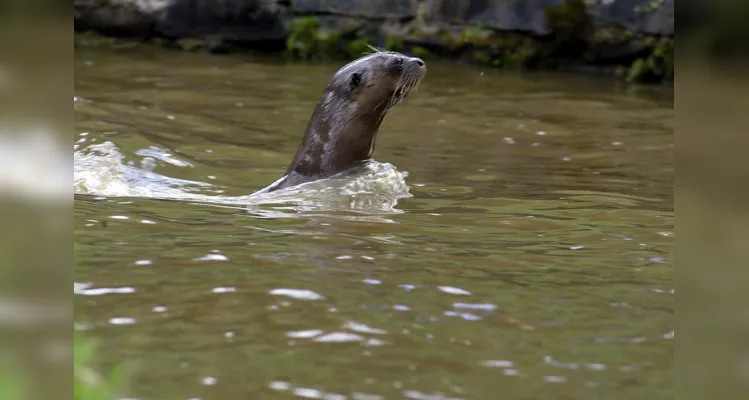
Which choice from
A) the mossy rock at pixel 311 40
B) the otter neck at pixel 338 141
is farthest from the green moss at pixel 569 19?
the otter neck at pixel 338 141

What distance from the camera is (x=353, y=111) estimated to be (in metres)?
5.31

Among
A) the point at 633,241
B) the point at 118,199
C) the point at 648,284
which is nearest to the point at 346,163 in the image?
the point at 118,199

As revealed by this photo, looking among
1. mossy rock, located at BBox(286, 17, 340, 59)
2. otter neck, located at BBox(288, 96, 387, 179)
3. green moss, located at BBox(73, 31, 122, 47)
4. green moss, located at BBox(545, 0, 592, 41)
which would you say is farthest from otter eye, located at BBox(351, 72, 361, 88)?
green moss, located at BBox(73, 31, 122, 47)

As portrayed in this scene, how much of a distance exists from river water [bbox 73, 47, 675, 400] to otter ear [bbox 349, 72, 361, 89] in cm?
47

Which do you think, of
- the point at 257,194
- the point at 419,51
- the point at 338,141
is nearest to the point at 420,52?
the point at 419,51

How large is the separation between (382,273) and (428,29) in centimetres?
857

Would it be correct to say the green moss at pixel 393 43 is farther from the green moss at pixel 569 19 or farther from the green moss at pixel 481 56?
the green moss at pixel 569 19

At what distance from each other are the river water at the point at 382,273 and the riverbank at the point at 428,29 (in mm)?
3720

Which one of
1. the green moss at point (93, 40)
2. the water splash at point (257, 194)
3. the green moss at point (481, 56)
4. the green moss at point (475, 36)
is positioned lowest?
the water splash at point (257, 194)

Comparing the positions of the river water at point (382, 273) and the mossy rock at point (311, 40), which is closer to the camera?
the river water at point (382, 273)

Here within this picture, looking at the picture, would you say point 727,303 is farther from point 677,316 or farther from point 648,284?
point 648,284

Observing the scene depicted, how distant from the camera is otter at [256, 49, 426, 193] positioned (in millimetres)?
5273

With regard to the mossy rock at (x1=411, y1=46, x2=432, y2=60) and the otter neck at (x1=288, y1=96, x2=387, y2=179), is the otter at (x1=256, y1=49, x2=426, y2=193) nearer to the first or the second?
the otter neck at (x1=288, y1=96, x2=387, y2=179)

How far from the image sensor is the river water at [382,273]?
2.02 m
